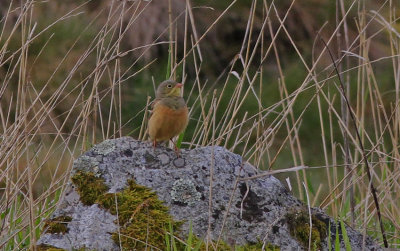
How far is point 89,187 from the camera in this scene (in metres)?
3.46

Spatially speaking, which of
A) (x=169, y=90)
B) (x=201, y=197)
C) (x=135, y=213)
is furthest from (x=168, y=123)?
(x=135, y=213)

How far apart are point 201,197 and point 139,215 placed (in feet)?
0.89

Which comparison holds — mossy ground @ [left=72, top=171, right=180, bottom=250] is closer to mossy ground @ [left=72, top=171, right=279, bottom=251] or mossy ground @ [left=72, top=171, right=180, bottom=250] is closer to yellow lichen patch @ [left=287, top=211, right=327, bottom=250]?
mossy ground @ [left=72, top=171, right=279, bottom=251]

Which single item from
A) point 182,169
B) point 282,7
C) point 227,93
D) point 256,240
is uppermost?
point 182,169

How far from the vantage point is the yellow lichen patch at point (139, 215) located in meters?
3.38

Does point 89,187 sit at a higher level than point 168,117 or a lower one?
lower

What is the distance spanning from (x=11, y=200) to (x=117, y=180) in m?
0.72

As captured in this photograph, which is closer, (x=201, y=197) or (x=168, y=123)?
(x=201, y=197)

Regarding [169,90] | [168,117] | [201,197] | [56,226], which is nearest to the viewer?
[56,226]

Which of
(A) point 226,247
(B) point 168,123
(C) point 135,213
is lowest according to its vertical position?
(A) point 226,247

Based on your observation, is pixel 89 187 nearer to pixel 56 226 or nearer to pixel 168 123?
pixel 56 226

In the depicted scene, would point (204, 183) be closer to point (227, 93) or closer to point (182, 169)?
point (182, 169)

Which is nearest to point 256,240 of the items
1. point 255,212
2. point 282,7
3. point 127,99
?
point 255,212

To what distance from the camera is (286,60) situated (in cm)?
1201
